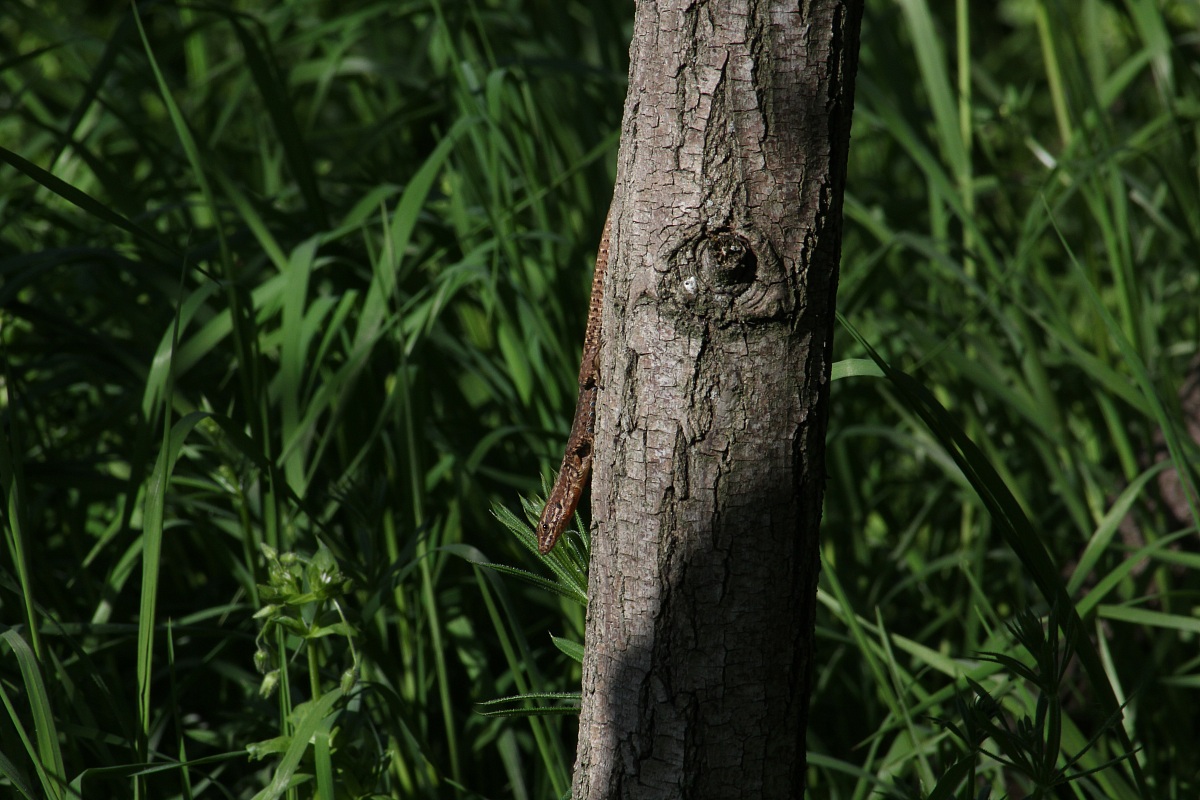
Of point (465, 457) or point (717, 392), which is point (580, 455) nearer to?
point (717, 392)

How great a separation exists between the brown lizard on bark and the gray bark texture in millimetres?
67

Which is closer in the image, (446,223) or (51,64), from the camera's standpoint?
(446,223)

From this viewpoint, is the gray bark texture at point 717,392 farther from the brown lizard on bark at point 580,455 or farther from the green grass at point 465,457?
the green grass at point 465,457

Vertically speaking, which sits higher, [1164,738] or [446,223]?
[446,223]

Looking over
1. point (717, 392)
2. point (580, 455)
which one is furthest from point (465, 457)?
point (717, 392)

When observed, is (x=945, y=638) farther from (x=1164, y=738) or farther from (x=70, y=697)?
(x=70, y=697)

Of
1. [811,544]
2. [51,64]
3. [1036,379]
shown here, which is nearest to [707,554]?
[811,544]

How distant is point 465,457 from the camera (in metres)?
1.83

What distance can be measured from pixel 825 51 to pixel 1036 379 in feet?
4.29

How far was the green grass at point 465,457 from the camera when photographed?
1.28 meters

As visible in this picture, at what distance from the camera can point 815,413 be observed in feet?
2.86

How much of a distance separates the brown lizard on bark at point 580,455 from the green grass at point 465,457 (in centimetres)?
8

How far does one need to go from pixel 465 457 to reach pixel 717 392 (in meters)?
1.06

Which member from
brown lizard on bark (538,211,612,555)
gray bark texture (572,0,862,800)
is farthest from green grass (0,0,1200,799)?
gray bark texture (572,0,862,800)
